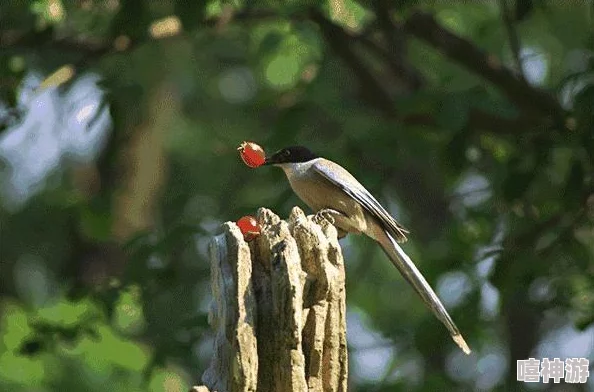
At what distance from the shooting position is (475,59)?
900cm

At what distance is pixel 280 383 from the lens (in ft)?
15.7

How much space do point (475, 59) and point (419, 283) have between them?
2812 mm

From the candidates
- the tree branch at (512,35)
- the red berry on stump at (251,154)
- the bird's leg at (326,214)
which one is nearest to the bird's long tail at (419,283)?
the bird's leg at (326,214)

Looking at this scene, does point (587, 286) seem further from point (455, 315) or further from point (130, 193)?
point (130, 193)

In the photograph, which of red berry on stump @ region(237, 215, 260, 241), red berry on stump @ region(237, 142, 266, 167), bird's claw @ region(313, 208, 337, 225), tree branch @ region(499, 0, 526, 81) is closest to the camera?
red berry on stump @ region(237, 215, 260, 241)

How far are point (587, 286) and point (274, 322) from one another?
418 cm

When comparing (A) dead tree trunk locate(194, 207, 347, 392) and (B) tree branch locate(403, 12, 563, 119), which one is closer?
(A) dead tree trunk locate(194, 207, 347, 392)

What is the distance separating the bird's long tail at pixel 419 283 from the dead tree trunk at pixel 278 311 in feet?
4.96

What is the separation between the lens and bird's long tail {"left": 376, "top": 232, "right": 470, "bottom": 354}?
6438 mm

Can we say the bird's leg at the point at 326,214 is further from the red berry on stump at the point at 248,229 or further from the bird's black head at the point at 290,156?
the red berry on stump at the point at 248,229

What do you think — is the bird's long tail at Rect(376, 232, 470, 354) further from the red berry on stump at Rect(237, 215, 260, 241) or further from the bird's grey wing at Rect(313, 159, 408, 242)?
the red berry on stump at Rect(237, 215, 260, 241)

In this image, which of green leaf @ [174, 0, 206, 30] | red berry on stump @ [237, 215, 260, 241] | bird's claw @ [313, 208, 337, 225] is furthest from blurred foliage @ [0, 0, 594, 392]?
red berry on stump @ [237, 215, 260, 241]

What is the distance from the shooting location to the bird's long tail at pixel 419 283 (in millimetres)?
6438

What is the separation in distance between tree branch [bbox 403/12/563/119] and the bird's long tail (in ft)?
7.77
